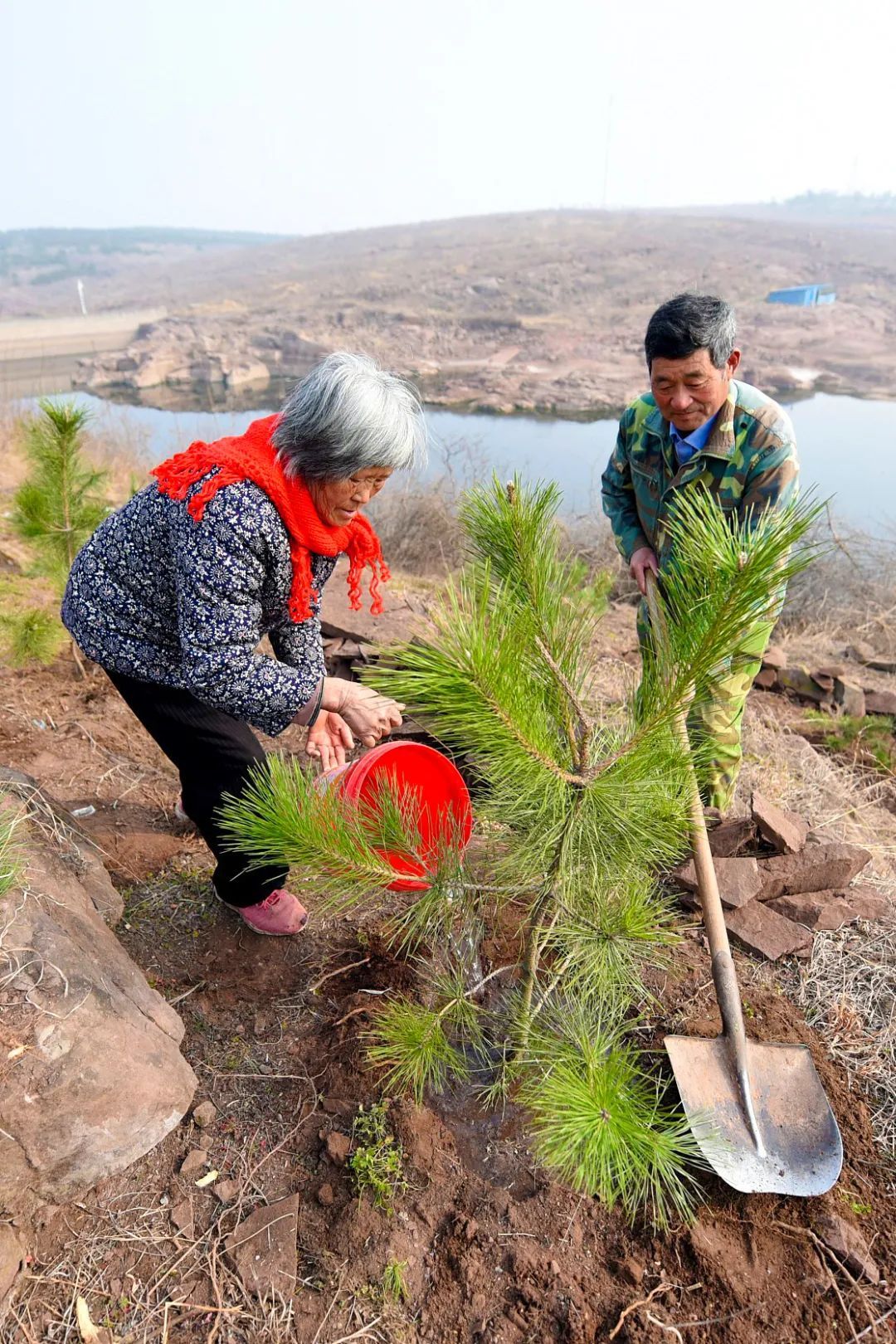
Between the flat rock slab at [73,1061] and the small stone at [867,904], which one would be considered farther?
the small stone at [867,904]

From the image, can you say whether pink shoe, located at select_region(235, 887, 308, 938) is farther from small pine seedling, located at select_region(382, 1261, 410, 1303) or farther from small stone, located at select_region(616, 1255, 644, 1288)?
small stone, located at select_region(616, 1255, 644, 1288)

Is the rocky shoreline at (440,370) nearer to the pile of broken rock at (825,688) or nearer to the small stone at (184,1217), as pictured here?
the pile of broken rock at (825,688)

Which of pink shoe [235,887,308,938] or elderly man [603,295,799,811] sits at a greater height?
elderly man [603,295,799,811]

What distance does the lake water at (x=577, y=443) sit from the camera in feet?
30.4

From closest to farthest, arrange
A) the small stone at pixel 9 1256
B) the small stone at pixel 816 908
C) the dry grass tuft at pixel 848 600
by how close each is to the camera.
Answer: the small stone at pixel 9 1256 → the small stone at pixel 816 908 → the dry grass tuft at pixel 848 600

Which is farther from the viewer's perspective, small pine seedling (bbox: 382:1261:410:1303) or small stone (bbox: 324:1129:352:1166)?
small stone (bbox: 324:1129:352:1166)

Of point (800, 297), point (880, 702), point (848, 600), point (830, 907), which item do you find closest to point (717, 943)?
point (830, 907)

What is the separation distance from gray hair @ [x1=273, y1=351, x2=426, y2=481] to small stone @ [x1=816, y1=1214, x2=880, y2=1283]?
1.82m

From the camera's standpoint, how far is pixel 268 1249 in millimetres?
1573

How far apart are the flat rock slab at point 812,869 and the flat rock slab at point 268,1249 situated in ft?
5.32

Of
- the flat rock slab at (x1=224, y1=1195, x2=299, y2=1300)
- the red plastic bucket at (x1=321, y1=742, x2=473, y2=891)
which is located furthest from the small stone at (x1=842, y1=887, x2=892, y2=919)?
the flat rock slab at (x1=224, y1=1195, x2=299, y2=1300)

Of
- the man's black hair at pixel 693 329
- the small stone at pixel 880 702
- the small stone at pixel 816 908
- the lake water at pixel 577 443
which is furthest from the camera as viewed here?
the lake water at pixel 577 443

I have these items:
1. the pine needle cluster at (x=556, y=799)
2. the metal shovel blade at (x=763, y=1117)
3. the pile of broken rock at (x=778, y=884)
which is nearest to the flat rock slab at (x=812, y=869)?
the pile of broken rock at (x=778, y=884)

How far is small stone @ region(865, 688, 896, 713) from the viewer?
432 cm
